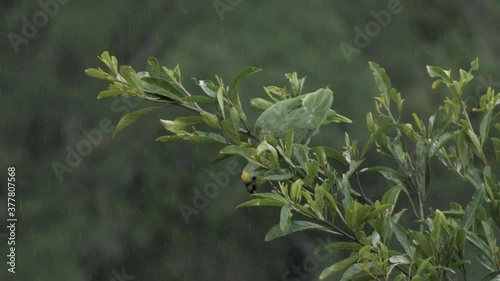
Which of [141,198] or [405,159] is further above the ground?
[141,198]

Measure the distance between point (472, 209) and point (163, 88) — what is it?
49cm

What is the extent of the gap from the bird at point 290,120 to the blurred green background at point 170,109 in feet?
9.61

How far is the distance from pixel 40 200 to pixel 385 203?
3743mm

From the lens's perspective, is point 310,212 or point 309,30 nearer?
point 310,212

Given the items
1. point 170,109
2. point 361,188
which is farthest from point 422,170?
point 170,109

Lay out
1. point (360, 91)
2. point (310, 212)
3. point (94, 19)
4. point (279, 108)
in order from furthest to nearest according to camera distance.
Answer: point (94, 19) → point (360, 91) → point (279, 108) → point (310, 212)

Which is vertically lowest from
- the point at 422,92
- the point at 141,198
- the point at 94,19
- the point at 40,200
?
the point at 422,92

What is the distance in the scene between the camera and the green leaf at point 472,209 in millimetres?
1221

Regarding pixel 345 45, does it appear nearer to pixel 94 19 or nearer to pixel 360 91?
pixel 360 91

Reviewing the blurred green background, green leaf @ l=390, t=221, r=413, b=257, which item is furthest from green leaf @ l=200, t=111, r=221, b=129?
the blurred green background

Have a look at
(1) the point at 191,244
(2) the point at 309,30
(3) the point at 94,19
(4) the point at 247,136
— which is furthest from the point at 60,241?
(4) the point at 247,136

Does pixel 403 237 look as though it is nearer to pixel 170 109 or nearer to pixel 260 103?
pixel 260 103

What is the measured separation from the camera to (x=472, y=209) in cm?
→ 122

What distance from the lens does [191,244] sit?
4648 millimetres
